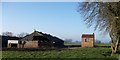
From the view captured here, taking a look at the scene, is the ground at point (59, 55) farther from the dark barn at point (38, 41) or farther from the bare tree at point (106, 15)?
the dark barn at point (38, 41)

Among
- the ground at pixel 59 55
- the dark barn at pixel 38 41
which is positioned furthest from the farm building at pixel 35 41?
the ground at pixel 59 55

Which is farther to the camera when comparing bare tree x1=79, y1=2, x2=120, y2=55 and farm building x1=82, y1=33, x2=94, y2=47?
farm building x1=82, y1=33, x2=94, y2=47

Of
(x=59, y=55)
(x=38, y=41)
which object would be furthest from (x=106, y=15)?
(x=38, y=41)

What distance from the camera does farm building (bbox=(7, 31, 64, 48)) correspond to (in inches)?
833

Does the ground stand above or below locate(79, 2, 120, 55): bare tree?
below

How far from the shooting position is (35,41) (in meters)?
21.8

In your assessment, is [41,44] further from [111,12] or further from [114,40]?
[111,12]

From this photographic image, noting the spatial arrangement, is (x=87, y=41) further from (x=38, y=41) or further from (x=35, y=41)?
(x=35, y=41)

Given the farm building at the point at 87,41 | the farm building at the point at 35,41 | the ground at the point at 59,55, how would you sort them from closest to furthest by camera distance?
the ground at the point at 59,55 → the farm building at the point at 35,41 → the farm building at the point at 87,41

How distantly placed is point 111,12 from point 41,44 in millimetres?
10210

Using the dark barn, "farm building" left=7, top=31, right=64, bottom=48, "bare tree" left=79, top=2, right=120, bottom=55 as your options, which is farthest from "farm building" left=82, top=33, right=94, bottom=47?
"bare tree" left=79, top=2, right=120, bottom=55

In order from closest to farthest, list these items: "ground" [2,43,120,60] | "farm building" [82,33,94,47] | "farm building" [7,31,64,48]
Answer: "ground" [2,43,120,60]
"farm building" [7,31,64,48]
"farm building" [82,33,94,47]

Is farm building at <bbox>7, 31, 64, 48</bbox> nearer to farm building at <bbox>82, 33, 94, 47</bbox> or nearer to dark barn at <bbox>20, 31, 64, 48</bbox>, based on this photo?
dark barn at <bbox>20, 31, 64, 48</bbox>

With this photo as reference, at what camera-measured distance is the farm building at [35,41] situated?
2117 centimetres
